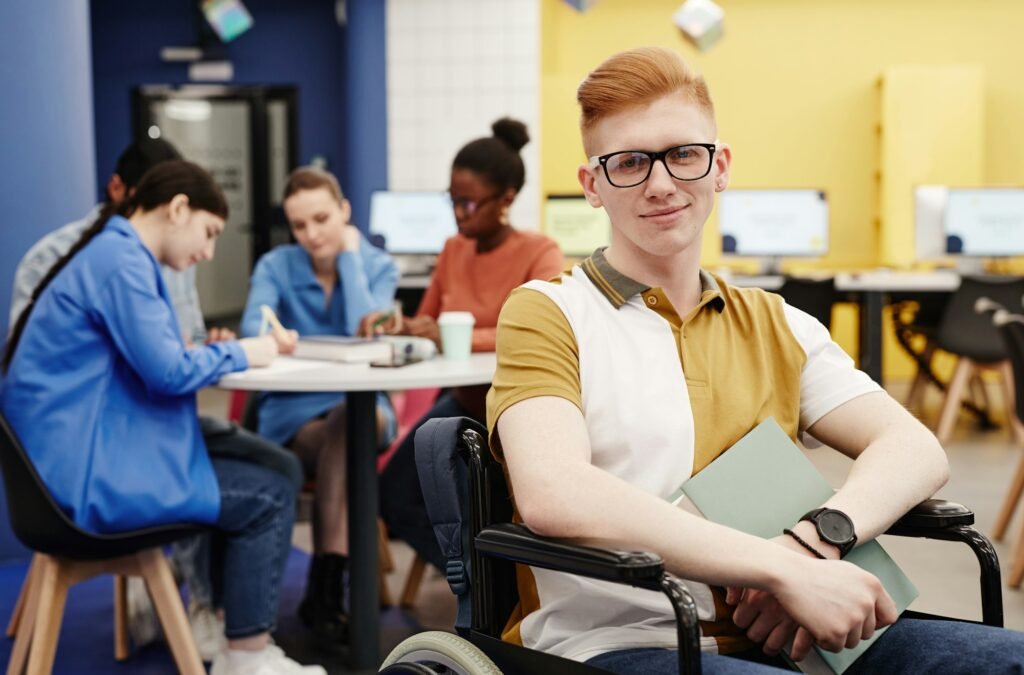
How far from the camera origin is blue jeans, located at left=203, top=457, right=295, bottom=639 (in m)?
2.39

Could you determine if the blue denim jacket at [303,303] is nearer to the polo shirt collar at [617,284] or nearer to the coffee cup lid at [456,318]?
the coffee cup lid at [456,318]

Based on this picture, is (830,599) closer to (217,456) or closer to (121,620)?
(217,456)

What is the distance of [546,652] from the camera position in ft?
4.02

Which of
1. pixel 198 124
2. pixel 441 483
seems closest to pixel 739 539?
pixel 441 483

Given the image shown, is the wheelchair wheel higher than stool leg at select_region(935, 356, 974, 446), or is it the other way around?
the wheelchair wheel

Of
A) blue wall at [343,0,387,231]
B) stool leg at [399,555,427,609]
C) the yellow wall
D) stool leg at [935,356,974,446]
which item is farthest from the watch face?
the yellow wall

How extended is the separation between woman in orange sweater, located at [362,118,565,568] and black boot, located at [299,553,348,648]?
201 mm

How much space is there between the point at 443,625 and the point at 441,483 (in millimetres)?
1697

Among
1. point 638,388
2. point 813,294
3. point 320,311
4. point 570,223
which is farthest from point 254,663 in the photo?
point 570,223

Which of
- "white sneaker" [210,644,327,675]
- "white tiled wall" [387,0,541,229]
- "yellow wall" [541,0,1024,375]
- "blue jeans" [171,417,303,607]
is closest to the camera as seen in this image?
"white sneaker" [210,644,327,675]

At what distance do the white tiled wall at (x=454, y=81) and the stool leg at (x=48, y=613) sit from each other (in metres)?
5.82

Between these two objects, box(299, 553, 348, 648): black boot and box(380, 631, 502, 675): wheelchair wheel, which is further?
box(299, 553, 348, 648): black boot

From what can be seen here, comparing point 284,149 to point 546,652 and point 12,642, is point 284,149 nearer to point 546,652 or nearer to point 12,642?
point 12,642

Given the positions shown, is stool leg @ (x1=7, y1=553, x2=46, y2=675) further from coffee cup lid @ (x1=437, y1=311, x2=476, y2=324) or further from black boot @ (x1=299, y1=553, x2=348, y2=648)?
coffee cup lid @ (x1=437, y1=311, x2=476, y2=324)
